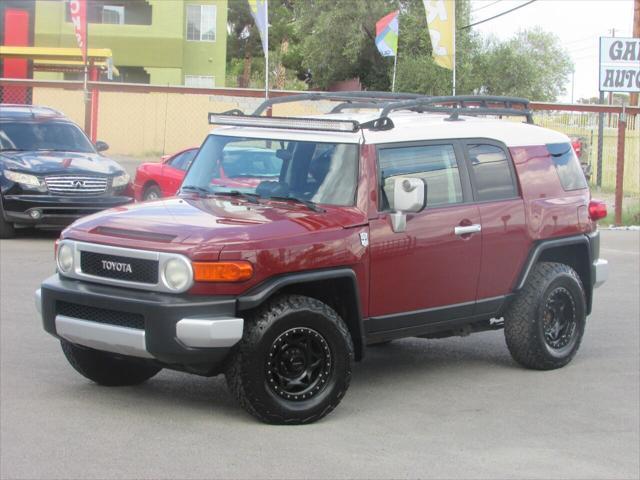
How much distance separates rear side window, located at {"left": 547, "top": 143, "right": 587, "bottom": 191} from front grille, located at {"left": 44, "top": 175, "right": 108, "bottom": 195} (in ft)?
25.2

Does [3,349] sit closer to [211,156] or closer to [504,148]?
[211,156]

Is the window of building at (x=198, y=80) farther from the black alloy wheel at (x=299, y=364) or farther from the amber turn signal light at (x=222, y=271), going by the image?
the amber turn signal light at (x=222, y=271)

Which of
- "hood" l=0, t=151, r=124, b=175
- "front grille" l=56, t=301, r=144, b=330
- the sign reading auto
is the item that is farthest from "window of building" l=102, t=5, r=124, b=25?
"front grille" l=56, t=301, r=144, b=330

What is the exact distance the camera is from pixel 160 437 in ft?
20.8

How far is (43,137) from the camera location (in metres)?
15.6

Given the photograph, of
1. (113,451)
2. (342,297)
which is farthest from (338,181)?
(113,451)

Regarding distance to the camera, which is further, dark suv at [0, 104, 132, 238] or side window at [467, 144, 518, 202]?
dark suv at [0, 104, 132, 238]

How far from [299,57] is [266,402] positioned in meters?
49.6

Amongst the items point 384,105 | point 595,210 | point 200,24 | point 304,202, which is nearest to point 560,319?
point 595,210

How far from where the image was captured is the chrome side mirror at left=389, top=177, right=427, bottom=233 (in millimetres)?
7055

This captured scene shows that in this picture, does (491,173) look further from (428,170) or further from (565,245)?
(565,245)

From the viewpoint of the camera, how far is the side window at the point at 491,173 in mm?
7980

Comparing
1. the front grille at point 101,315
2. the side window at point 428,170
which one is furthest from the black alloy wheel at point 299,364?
the side window at point 428,170

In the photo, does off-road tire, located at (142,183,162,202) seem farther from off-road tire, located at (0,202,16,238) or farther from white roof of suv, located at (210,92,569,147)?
white roof of suv, located at (210,92,569,147)
